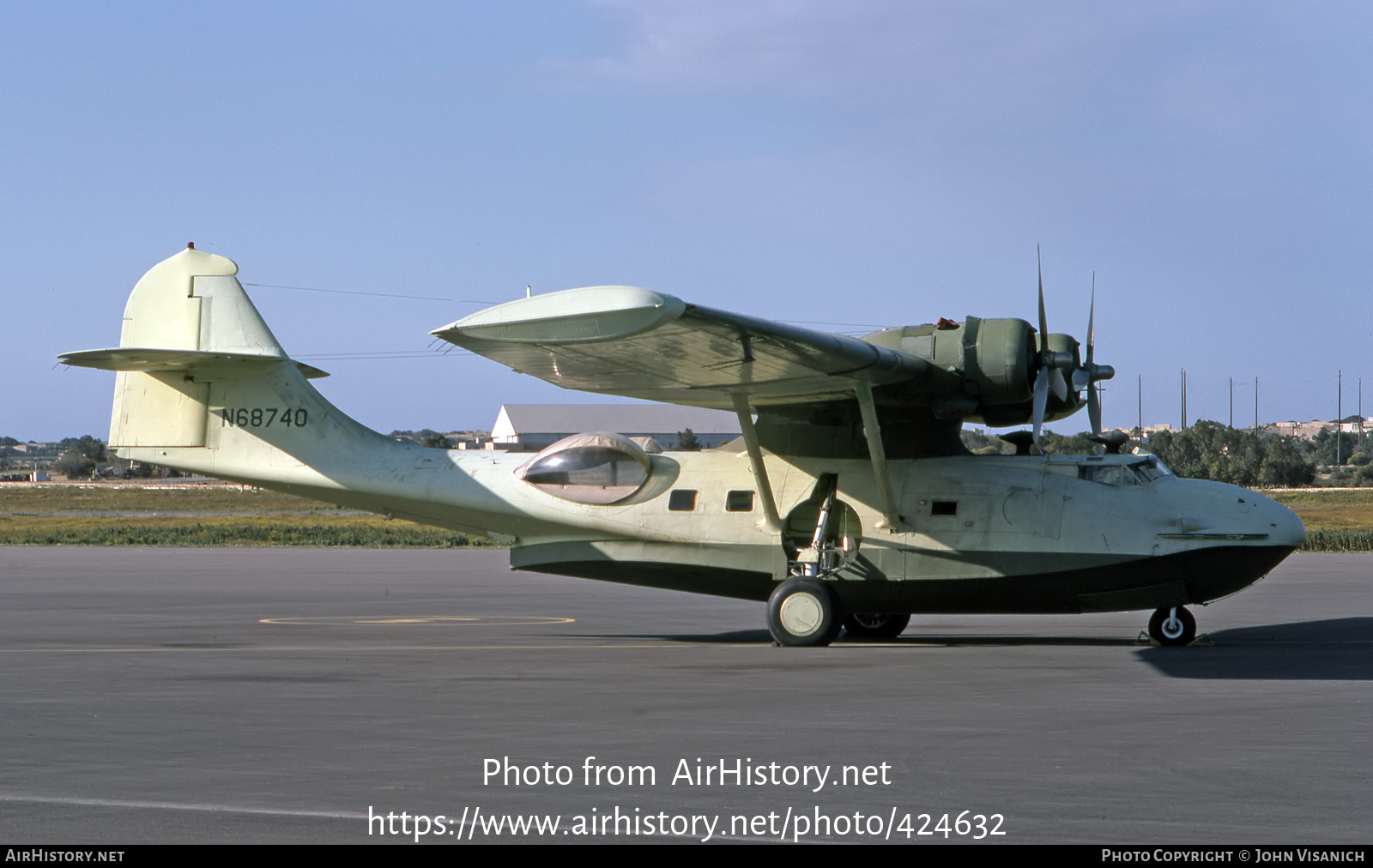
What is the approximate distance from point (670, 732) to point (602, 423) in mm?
101943

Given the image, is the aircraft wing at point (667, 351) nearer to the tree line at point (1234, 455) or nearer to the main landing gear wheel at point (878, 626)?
the main landing gear wheel at point (878, 626)

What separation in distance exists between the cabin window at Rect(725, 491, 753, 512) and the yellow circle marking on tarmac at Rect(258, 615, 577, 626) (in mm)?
4000

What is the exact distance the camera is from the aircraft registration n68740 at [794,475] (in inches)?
601

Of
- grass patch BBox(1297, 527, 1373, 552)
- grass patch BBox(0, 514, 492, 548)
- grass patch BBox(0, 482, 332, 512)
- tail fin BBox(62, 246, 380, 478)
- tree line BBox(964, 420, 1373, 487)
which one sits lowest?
grass patch BBox(0, 514, 492, 548)

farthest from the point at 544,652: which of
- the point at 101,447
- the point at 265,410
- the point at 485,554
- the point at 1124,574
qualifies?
the point at 101,447

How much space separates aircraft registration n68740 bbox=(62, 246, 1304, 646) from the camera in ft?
50.1

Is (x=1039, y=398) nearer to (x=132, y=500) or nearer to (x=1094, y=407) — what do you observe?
(x=1094, y=407)

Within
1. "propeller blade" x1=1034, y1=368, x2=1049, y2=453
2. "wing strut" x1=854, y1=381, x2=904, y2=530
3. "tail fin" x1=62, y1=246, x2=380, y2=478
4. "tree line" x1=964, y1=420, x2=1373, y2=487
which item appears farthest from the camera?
"tree line" x1=964, y1=420, x2=1373, y2=487

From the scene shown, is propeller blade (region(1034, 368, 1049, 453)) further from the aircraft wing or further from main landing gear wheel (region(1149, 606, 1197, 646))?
main landing gear wheel (region(1149, 606, 1197, 646))

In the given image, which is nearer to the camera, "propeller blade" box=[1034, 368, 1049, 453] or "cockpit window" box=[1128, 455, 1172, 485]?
"cockpit window" box=[1128, 455, 1172, 485]

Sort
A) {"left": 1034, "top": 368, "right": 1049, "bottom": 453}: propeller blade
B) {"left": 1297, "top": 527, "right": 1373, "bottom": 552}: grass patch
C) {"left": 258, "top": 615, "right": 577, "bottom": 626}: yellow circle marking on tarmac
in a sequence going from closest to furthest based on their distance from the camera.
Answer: {"left": 1034, "top": 368, "right": 1049, "bottom": 453}: propeller blade < {"left": 258, "top": 615, "right": 577, "bottom": 626}: yellow circle marking on tarmac < {"left": 1297, "top": 527, "right": 1373, "bottom": 552}: grass patch

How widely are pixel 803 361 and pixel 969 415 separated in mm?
3095

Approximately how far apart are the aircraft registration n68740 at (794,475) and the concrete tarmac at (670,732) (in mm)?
871

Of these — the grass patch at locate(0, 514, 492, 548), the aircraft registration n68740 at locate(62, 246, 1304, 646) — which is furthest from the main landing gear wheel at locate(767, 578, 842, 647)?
the grass patch at locate(0, 514, 492, 548)
